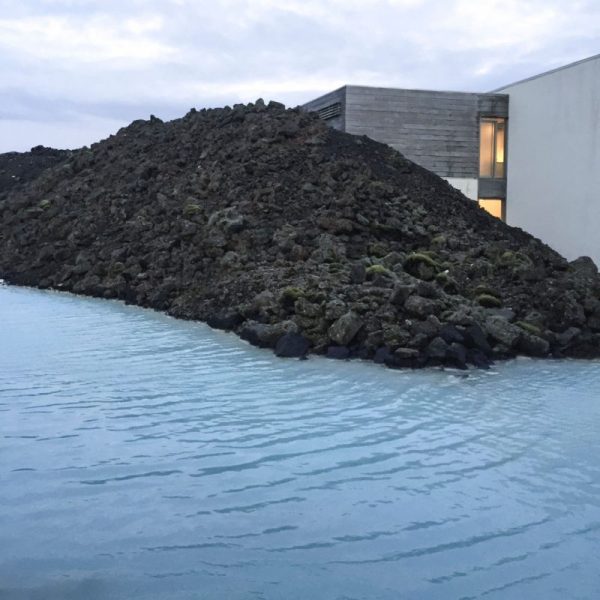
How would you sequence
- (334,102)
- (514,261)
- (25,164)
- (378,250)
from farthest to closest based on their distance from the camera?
(25,164) → (334,102) → (378,250) → (514,261)

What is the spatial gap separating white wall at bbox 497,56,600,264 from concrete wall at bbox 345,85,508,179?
3.84 feet

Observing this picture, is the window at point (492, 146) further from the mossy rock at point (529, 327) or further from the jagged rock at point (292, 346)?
the jagged rock at point (292, 346)

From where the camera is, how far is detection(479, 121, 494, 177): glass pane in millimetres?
22375

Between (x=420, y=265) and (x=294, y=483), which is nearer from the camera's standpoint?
(x=294, y=483)

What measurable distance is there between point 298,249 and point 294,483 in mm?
9038

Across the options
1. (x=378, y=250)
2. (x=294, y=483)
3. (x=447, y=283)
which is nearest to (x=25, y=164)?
(x=378, y=250)

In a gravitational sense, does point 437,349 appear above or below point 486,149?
below

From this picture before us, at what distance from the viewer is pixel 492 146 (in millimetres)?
22453

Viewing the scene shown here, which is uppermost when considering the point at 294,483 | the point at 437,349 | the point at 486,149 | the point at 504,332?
the point at 486,149

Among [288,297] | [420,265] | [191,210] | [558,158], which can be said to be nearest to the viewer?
[288,297]

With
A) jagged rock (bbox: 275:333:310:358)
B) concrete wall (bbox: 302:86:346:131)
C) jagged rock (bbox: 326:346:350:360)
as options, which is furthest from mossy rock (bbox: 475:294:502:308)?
concrete wall (bbox: 302:86:346:131)

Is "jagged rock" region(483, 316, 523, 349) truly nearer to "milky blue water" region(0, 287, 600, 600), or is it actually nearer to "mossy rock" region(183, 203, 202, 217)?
"milky blue water" region(0, 287, 600, 600)

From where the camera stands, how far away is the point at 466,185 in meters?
22.2

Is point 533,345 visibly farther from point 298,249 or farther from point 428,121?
point 428,121
